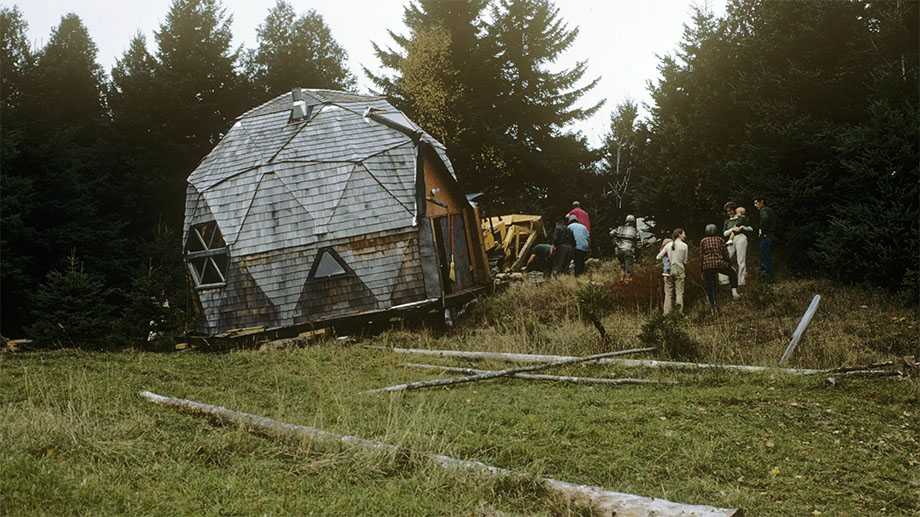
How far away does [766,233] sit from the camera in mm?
15164

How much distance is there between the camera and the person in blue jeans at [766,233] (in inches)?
576

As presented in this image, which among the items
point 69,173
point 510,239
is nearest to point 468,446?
point 510,239

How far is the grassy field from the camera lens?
202 inches

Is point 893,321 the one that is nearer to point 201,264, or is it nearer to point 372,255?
point 372,255

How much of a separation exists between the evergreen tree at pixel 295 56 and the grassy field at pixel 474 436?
24.7 metres

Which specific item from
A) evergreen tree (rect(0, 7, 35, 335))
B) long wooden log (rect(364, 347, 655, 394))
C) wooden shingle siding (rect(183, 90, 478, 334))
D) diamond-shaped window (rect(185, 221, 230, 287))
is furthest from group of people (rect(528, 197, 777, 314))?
evergreen tree (rect(0, 7, 35, 335))

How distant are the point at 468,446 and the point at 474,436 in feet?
1.30

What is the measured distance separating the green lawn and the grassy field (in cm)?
2

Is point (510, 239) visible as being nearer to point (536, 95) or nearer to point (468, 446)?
point (536, 95)

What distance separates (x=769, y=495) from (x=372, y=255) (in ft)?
39.6

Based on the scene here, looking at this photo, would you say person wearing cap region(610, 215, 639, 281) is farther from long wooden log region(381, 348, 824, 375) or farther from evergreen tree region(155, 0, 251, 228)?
evergreen tree region(155, 0, 251, 228)

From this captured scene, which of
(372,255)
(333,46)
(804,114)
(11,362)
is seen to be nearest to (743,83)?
(804,114)

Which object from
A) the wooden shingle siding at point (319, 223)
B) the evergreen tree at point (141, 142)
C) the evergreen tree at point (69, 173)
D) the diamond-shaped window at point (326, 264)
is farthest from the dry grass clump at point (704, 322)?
the evergreen tree at point (141, 142)

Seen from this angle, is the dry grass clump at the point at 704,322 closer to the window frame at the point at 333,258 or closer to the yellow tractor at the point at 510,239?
the window frame at the point at 333,258
